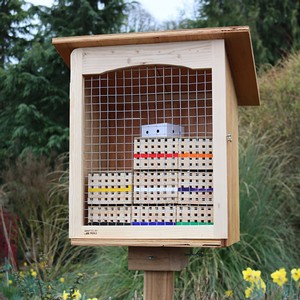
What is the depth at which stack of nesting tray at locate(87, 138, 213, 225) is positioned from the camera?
8.67ft

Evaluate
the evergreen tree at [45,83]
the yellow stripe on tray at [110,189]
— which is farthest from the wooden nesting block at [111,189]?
the evergreen tree at [45,83]

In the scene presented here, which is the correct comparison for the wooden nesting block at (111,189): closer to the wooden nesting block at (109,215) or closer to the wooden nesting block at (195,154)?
the wooden nesting block at (109,215)

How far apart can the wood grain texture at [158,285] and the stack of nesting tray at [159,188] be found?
29 centimetres

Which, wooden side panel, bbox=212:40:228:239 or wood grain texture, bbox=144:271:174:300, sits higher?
wooden side panel, bbox=212:40:228:239

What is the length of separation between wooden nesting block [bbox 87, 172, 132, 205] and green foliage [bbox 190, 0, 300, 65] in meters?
9.07

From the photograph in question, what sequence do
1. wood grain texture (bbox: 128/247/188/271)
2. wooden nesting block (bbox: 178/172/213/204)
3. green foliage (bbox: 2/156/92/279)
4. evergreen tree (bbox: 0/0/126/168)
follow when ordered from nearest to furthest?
wooden nesting block (bbox: 178/172/213/204) → wood grain texture (bbox: 128/247/188/271) → green foliage (bbox: 2/156/92/279) → evergreen tree (bbox: 0/0/126/168)

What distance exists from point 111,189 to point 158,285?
0.48m

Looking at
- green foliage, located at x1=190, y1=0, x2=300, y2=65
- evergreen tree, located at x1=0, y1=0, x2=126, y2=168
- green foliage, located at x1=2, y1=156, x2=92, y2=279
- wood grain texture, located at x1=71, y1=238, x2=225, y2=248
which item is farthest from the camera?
green foliage, located at x1=190, y1=0, x2=300, y2=65

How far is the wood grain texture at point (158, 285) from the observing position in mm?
2799

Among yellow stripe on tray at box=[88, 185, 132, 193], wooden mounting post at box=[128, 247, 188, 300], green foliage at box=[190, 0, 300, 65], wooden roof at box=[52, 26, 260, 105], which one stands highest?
green foliage at box=[190, 0, 300, 65]

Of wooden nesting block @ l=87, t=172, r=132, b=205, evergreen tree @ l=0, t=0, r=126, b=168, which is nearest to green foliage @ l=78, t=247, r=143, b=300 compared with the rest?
wooden nesting block @ l=87, t=172, r=132, b=205

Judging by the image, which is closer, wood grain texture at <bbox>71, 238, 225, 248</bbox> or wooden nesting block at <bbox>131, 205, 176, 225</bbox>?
wood grain texture at <bbox>71, 238, 225, 248</bbox>

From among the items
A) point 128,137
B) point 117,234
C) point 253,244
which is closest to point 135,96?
point 128,137

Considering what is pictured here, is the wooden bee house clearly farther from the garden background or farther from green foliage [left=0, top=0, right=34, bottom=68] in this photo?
green foliage [left=0, top=0, right=34, bottom=68]
